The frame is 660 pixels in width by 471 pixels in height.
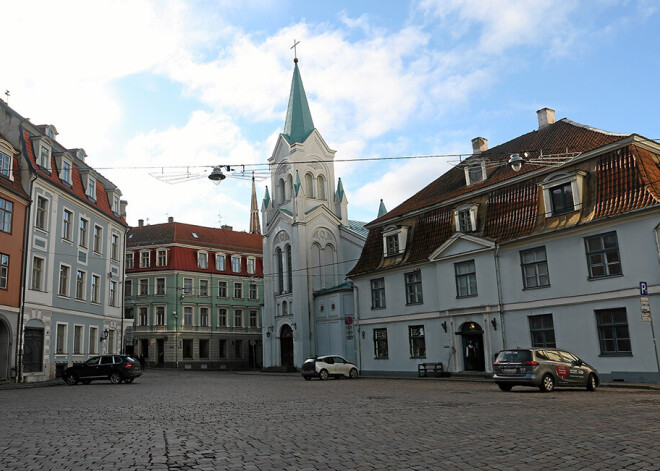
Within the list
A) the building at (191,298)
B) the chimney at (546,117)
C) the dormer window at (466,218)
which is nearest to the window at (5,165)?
the dormer window at (466,218)

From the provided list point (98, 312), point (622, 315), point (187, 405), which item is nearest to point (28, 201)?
point (98, 312)

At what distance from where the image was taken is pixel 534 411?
12.5 metres

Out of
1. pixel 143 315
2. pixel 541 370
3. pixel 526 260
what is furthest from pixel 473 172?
pixel 143 315

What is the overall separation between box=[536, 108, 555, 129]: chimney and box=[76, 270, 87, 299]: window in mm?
27507

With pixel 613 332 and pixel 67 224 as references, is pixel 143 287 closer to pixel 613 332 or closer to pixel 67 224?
pixel 67 224

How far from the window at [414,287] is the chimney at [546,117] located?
10643 millimetres

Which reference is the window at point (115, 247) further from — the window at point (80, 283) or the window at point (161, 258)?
the window at point (161, 258)

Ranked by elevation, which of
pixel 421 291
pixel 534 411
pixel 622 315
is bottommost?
pixel 534 411

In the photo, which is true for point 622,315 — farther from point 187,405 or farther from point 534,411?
point 187,405

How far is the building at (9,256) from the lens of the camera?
2669 centimetres

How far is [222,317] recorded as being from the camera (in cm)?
6475

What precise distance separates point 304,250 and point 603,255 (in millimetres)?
26151

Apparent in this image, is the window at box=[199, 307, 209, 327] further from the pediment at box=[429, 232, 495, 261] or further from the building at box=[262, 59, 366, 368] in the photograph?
the pediment at box=[429, 232, 495, 261]

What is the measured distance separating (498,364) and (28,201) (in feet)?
75.4
